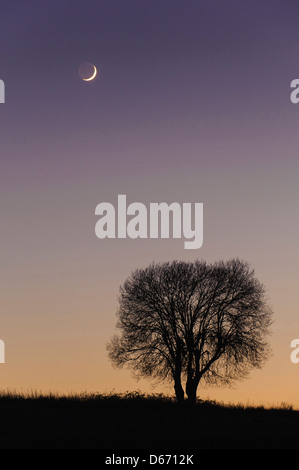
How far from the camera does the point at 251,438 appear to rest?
22.1m

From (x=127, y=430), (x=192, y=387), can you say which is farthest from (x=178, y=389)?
(x=127, y=430)

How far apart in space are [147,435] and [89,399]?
1170 centimetres

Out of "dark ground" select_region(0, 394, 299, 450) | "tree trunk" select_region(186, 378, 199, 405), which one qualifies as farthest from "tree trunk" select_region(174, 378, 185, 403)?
"dark ground" select_region(0, 394, 299, 450)

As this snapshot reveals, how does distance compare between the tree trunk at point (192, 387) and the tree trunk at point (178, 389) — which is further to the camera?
the tree trunk at point (192, 387)

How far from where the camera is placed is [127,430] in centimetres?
2205

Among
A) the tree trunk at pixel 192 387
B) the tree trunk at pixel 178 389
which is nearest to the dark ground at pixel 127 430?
the tree trunk at pixel 178 389

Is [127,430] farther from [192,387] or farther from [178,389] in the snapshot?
[192,387]

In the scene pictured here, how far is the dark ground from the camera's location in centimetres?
2019

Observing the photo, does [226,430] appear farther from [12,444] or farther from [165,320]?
[165,320]

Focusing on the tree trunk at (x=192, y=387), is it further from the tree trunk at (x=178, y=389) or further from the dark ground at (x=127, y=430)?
the dark ground at (x=127, y=430)

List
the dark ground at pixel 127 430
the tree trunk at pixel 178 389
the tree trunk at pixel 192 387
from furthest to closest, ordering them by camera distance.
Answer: the tree trunk at pixel 192 387, the tree trunk at pixel 178 389, the dark ground at pixel 127 430

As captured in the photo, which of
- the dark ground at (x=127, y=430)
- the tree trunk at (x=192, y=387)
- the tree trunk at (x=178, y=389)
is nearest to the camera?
the dark ground at (x=127, y=430)

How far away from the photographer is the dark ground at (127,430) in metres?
20.2
